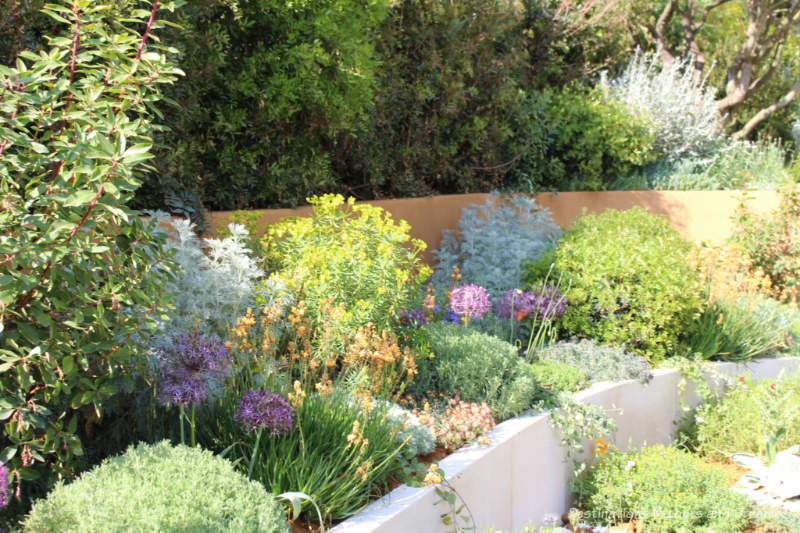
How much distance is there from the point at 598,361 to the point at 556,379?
2.17 feet

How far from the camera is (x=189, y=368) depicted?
9.50 ft

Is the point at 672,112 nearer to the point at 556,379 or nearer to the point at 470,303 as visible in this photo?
the point at 470,303

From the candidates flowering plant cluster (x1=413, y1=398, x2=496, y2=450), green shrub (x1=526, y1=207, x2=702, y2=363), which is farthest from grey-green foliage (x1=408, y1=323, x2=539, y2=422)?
green shrub (x1=526, y1=207, x2=702, y2=363)

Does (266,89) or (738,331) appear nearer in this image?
(266,89)

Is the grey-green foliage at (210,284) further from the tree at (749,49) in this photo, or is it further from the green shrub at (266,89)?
the tree at (749,49)

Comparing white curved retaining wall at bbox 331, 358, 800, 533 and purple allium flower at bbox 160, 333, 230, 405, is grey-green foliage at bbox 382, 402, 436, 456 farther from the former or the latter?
purple allium flower at bbox 160, 333, 230, 405

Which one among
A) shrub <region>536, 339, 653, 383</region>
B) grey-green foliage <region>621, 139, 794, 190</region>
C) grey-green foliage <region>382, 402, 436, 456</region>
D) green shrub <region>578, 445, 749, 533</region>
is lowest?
green shrub <region>578, 445, 749, 533</region>

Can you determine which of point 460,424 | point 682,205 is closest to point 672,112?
point 682,205

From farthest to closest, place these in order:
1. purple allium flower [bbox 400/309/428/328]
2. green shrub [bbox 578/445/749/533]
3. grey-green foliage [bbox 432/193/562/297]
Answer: grey-green foliage [bbox 432/193/562/297] → purple allium flower [bbox 400/309/428/328] → green shrub [bbox 578/445/749/533]

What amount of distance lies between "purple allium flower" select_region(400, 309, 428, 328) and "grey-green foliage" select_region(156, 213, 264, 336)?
1.08 m

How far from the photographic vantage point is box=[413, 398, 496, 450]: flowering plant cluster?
3.88m

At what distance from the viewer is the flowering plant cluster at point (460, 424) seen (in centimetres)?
388

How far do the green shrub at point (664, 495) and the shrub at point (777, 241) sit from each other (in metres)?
4.63

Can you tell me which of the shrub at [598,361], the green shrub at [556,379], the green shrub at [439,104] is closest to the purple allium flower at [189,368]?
the green shrub at [556,379]
